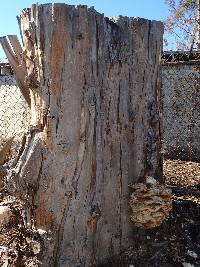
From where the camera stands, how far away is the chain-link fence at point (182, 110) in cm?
798

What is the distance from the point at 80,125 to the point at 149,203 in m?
0.70

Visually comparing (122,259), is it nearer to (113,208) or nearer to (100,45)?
(113,208)

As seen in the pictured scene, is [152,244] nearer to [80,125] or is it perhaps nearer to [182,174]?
[80,125]

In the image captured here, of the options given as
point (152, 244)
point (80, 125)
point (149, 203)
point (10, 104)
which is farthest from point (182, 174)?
point (10, 104)

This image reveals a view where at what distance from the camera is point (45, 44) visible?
2252 millimetres

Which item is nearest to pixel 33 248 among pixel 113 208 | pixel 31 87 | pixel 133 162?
pixel 113 208

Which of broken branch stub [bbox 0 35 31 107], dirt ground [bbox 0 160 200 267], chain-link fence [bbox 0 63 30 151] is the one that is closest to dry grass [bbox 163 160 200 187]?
dirt ground [bbox 0 160 200 267]

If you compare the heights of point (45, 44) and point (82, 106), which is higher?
point (45, 44)

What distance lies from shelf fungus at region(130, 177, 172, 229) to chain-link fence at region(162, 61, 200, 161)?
5.36 metres

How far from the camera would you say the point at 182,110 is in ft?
26.9

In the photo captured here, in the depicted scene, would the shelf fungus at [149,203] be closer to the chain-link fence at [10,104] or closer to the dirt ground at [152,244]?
the dirt ground at [152,244]

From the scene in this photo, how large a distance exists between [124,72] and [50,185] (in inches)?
34.2

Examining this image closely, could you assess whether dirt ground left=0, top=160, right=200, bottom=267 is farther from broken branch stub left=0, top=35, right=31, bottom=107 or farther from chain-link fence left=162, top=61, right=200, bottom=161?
chain-link fence left=162, top=61, right=200, bottom=161

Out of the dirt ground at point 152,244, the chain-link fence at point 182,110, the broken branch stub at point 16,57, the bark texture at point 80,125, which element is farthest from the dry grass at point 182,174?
the broken branch stub at point 16,57
